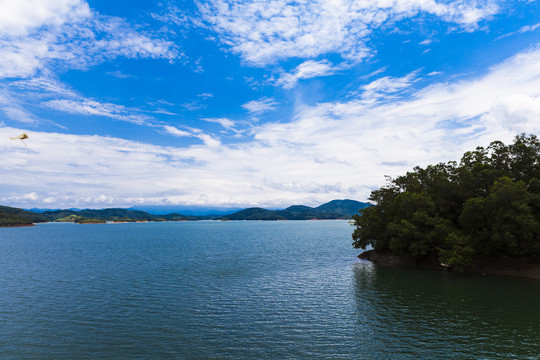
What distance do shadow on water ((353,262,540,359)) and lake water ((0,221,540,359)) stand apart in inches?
6.4

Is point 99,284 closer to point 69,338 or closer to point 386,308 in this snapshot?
point 69,338

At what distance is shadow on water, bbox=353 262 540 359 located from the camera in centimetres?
3038

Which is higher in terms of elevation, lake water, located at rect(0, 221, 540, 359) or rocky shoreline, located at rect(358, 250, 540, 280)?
rocky shoreline, located at rect(358, 250, 540, 280)

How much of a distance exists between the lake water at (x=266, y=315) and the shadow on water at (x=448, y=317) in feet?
0.54

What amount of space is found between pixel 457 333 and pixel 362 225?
195ft

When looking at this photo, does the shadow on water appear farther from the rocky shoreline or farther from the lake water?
the rocky shoreline

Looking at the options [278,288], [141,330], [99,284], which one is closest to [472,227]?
[278,288]

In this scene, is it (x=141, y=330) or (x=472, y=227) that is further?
(x=472, y=227)

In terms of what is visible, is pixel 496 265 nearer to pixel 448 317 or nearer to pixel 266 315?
pixel 448 317

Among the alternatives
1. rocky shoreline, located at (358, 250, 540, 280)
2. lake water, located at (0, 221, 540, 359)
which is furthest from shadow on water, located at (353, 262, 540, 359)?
rocky shoreline, located at (358, 250, 540, 280)

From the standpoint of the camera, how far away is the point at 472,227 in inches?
2776

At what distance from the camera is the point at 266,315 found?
40938 millimetres

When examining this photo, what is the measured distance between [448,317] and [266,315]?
2499 cm

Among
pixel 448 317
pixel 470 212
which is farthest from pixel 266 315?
pixel 470 212
